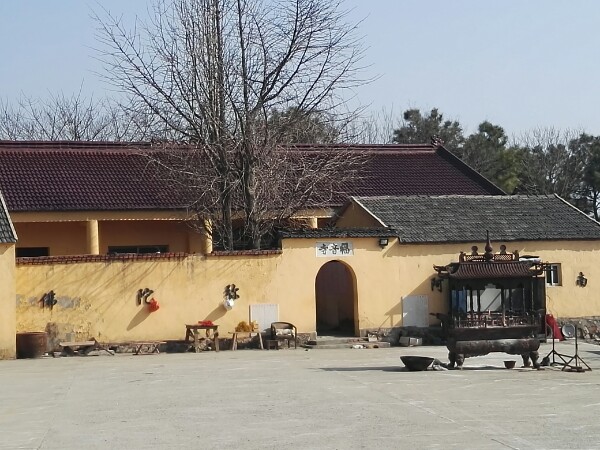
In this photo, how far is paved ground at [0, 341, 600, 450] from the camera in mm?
10961

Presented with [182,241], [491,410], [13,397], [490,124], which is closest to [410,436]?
[491,410]

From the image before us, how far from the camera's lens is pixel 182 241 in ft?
97.9

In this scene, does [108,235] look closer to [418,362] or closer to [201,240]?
[201,240]

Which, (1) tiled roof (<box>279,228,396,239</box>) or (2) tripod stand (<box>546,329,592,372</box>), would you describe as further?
(1) tiled roof (<box>279,228,396,239</box>)

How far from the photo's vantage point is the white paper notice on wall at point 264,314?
2380 cm

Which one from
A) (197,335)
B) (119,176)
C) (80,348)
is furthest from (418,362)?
(119,176)

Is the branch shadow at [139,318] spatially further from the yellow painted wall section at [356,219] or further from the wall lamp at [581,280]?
the wall lamp at [581,280]

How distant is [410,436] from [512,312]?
8.74 m

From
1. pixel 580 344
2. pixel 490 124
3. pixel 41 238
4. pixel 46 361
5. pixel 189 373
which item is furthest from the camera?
pixel 490 124

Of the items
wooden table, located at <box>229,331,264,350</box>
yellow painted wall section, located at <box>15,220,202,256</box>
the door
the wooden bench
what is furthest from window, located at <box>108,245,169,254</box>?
the wooden bench

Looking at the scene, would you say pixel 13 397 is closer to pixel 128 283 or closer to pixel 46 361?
pixel 46 361

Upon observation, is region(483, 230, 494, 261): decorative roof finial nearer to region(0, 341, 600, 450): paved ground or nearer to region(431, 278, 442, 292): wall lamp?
region(0, 341, 600, 450): paved ground

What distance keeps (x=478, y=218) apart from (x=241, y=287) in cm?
712

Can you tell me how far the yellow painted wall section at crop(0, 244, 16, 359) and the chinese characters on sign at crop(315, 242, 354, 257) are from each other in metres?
7.42
